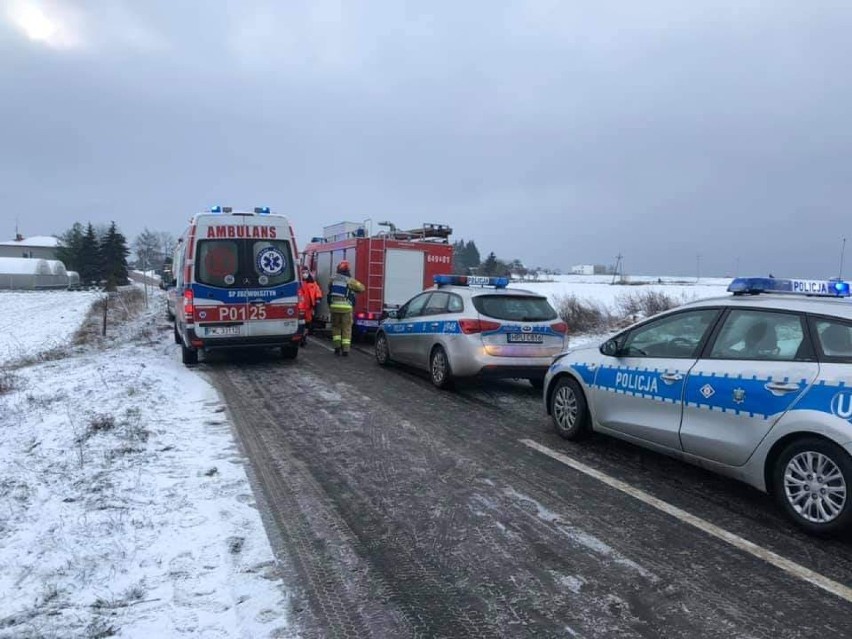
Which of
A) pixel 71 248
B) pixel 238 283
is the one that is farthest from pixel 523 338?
pixel 71 248

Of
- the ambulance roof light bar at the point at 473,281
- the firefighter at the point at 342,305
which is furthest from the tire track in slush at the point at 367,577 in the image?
the firefighter at the point at 342,305

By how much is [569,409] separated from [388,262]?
8.71m

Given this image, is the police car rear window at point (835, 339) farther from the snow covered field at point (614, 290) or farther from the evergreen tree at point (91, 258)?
the evergreen tree at point (91, 258)

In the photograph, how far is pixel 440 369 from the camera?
29.1 feet

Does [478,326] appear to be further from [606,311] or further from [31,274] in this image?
[31,274]

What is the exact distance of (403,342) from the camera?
1020cm

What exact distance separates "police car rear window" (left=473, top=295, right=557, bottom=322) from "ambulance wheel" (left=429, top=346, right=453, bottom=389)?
94cm

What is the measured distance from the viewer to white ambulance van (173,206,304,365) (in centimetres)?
1015

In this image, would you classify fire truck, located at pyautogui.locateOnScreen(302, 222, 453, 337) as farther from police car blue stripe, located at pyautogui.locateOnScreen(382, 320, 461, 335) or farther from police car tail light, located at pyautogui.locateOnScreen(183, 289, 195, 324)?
A: police car tail light, located at pyautogui.locateOnScreen(183, 289, 195, 324)

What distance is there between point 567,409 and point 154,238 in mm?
95691

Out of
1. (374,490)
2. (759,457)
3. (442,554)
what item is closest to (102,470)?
(374,490)

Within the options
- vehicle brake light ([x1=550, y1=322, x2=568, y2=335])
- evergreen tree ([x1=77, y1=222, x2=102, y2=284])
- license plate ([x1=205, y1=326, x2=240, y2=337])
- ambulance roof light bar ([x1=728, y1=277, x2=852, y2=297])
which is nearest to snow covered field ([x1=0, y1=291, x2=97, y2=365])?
license plate ([x1=205, y1=326, x2=240, y2=337])

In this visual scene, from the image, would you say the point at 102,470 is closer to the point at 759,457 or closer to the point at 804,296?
the point at 759,457

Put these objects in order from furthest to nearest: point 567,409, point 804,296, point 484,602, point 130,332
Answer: point 130,332, point 567,409, point 804,296, point 484,602
